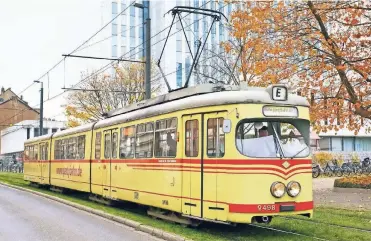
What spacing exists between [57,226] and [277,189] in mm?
5556

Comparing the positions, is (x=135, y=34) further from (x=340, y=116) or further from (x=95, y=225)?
(x=95, y=225)

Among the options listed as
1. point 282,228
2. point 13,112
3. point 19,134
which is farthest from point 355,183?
point 13,112

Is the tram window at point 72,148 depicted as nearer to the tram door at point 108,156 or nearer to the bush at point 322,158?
the tram door at point 108,156

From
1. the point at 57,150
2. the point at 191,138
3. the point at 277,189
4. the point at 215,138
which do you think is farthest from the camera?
the point at 57,150

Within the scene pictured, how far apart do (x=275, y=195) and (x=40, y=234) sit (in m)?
5.07

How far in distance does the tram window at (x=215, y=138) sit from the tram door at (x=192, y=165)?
27 cm

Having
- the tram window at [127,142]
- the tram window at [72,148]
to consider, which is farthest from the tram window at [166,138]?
the tram window at [72,148]

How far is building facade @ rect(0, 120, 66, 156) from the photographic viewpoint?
3115 inches

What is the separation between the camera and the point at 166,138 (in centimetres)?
1299

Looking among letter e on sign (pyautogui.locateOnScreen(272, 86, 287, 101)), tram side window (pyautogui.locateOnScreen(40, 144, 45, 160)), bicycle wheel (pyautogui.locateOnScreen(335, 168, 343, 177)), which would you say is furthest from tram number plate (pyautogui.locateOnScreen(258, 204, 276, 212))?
bicycle wheel (pyautogui.locateOnScreen(335, 168, 343, 177))

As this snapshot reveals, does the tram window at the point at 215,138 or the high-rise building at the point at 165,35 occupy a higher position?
the high-rise building at the point at 165,35

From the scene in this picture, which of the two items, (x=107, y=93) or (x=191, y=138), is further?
(x=107, y=93)

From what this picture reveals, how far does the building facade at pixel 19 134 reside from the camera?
7912 cm

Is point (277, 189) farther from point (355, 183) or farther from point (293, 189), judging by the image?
point (355, 183)
